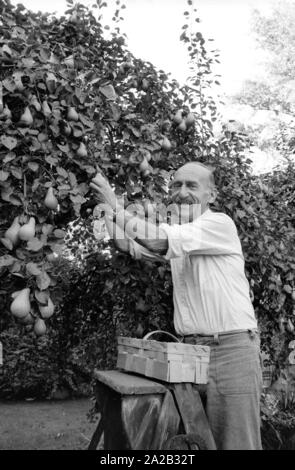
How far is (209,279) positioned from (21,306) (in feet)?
2.13

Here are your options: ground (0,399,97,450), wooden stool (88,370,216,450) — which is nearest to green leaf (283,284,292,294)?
wooden stool (88,370,216,450)

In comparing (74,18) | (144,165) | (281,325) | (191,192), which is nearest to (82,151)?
(144,165)

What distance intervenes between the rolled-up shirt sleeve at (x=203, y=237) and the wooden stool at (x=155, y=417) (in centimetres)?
45

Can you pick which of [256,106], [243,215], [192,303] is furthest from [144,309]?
[256,106]

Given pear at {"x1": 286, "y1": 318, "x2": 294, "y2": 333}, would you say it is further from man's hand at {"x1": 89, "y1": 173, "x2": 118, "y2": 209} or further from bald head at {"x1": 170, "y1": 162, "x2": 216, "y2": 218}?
man's hand at {"x1": 89, "y1": 173, "x2": 118, "y2": 209}

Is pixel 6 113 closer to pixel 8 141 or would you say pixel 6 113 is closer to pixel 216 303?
pixel 8 141

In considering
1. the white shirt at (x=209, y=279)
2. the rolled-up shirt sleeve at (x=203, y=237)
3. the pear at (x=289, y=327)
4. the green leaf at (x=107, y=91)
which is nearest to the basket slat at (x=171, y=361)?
the white shirt at (x=209, y=279)

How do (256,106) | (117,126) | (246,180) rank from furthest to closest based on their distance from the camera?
(256,106) < (246,180) < (117,126)

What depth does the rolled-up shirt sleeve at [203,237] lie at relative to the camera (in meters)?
1.81

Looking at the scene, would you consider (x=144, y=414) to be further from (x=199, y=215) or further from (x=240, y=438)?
(x=199, y=215)

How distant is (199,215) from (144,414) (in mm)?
780

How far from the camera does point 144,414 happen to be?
4.95 ft

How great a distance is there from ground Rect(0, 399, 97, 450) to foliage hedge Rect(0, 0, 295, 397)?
1.39m

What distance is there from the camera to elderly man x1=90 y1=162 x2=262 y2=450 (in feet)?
5.58
